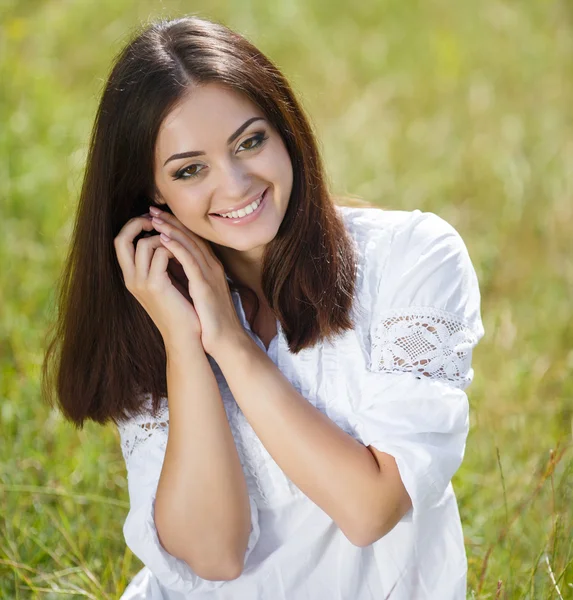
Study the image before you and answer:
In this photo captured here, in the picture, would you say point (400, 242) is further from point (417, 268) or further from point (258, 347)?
point (258, 347)

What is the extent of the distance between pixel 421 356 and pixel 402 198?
2943 mm

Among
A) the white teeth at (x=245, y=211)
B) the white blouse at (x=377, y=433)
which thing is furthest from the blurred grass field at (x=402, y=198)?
the white teeth at (x=245, y=211)

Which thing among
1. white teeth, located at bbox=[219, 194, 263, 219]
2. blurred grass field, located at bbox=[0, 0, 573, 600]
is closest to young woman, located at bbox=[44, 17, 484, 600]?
white teeth, located at bbox=[219, 194, 263, 219]

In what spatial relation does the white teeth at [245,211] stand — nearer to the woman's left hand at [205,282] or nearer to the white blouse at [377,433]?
the woman's left hand at [205,282]

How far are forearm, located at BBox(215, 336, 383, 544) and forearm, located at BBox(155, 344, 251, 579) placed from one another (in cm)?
12

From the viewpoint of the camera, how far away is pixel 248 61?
209 cm

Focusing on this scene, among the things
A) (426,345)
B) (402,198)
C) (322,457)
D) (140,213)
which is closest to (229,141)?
(140,213)

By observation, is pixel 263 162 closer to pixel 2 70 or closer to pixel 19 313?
pixel 19 313

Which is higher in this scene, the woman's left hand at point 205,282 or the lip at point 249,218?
the lip at point 249,218

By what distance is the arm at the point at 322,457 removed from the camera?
1.88 meters

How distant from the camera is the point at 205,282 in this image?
2.17m

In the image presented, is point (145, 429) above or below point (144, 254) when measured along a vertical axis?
below

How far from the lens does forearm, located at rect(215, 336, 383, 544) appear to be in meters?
1.88

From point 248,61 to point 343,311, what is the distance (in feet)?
2.13
